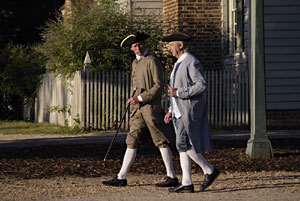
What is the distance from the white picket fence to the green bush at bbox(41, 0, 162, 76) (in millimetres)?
525

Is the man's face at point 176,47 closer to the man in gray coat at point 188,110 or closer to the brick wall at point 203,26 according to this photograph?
the man in gray coat at point 188,110

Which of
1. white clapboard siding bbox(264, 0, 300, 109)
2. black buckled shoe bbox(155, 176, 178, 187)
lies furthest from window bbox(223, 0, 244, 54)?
black buckled shoe bbox(155, 176, 178, 187)

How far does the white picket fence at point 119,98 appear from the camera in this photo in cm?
1822

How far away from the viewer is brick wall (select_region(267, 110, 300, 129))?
60.6 ft

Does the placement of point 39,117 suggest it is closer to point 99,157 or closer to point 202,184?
point 99,157

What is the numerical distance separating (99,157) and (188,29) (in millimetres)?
8634

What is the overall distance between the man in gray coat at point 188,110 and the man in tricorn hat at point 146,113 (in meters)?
0.44

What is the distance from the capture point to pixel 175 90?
27.7ft

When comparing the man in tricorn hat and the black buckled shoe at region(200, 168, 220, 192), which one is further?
the man in tricorn hat

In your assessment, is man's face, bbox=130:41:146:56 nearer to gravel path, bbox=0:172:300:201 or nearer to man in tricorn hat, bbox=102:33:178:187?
man in tricorn hat, bbox=102:33:178:187

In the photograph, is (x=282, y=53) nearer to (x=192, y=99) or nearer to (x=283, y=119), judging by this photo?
(x=283, y=119)

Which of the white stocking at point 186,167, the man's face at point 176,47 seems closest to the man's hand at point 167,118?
the white stocking at point 186,167

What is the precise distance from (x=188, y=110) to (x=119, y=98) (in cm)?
994

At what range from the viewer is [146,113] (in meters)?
9.04
